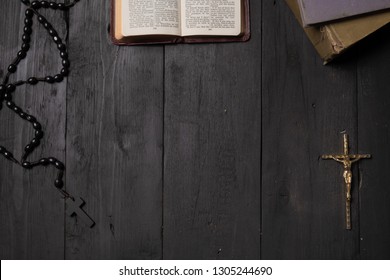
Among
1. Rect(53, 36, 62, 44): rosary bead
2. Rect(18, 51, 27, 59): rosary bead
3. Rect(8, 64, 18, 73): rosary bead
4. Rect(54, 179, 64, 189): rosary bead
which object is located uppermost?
Rect(53, 36, 62, 44): rosary bead

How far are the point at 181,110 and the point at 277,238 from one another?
38 centimetres

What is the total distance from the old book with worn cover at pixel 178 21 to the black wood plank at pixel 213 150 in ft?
0.09

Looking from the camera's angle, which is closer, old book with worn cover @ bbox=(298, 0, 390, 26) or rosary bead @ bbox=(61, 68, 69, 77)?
old book with worn cover @ bbox=(298, 0, 390, 26)

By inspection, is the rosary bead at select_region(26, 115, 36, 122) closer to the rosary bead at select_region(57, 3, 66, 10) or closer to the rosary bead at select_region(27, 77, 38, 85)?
the rosary bead at select_region(27, 77, 38, 85)

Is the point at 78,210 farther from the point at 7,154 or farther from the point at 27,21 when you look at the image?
the point at 27,21

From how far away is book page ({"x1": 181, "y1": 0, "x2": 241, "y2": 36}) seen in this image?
1130 mm

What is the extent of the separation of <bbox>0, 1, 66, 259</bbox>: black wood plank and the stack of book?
1.95 feet

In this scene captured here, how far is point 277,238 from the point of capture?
113 cm

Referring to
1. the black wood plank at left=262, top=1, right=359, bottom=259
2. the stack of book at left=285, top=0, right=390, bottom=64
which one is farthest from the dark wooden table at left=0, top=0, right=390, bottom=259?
the stack of book at left=285, top=0, right=390, bottom=64

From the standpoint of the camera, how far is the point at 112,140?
45.6 inches

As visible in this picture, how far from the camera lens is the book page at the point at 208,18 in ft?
3.71

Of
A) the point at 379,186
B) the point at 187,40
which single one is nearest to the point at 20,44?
the point at 187,40

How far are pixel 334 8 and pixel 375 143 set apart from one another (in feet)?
1.10

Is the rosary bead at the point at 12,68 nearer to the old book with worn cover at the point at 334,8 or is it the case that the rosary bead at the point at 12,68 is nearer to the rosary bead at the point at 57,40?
the rosary bead at the point at 57,40
